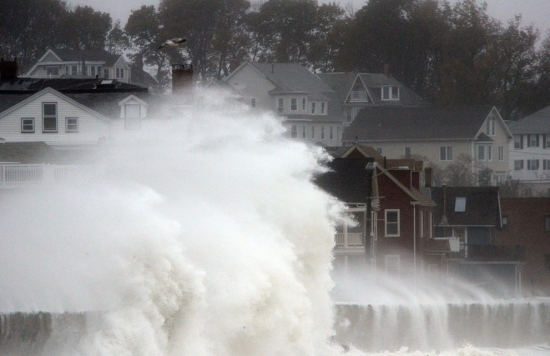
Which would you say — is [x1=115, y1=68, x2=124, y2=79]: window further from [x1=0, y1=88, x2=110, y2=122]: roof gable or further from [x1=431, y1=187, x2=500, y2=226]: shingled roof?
[x1=0, y1=88, x2=110, y2=122]: roof gable

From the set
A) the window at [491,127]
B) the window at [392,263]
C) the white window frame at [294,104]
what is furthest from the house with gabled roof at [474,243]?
the white window frame at [294,104]

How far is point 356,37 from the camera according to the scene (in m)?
111

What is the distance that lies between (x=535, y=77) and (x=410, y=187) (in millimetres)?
58523

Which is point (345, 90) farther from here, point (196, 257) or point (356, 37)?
point (196, 257)

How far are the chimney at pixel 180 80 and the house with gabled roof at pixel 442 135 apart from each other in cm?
3365

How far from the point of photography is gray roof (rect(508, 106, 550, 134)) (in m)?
90.6

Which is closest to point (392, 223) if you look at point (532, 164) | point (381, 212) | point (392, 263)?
point (381, 212)

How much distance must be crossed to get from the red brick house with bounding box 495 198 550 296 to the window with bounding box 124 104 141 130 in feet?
81.4

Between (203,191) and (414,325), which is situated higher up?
(203,191)

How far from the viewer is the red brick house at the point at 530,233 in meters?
64.9

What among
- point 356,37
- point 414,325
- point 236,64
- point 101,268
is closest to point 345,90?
point 236,64

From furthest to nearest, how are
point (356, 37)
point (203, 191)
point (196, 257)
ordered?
1. point (356, 37)
2. point (203, 191)
3. point (196, 257)

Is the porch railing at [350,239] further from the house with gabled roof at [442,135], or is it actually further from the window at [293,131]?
the window at [293,131]

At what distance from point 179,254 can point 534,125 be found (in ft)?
232
